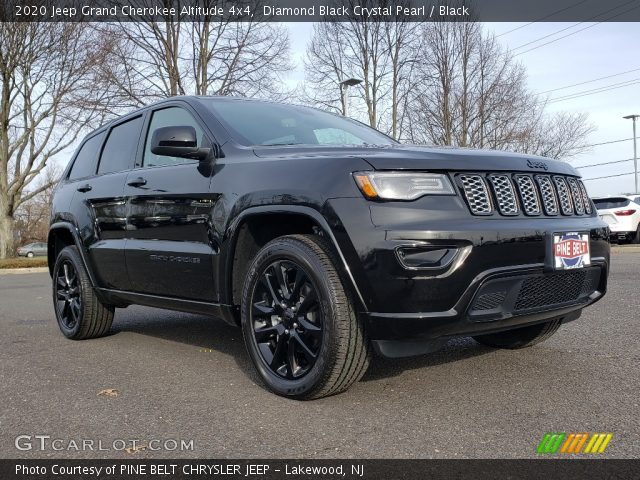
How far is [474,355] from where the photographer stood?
3.86m

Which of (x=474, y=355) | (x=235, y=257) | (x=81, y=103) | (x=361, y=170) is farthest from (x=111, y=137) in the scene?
(x=81, y=103)

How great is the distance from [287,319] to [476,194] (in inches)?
44.3

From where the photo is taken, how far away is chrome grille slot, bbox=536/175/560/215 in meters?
3.09

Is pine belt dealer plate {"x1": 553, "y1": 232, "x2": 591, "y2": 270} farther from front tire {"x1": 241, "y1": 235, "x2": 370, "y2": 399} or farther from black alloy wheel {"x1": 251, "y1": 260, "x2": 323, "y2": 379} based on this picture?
black alloy wheel {"x1": 251, "y1": 260, "x2": 323, "y2": 379}

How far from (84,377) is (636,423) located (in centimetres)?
302

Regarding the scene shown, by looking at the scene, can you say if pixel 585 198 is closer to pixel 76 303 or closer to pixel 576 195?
pixel 576 195

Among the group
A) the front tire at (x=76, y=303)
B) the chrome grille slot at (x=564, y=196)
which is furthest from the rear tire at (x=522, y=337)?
the front tire at (x=76, y=303)

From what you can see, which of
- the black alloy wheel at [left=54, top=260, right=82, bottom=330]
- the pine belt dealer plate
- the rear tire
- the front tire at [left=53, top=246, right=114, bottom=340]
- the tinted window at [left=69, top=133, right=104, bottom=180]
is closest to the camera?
the pine belt dealer plate

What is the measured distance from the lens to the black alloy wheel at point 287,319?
298cm

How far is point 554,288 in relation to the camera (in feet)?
9.83

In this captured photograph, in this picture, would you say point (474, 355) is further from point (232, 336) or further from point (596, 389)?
point (232, 336)

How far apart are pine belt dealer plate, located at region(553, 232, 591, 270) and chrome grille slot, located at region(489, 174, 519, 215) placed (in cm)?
26

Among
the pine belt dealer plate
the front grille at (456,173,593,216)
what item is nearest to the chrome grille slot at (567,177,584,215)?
the front grille at (456,173,593,216)

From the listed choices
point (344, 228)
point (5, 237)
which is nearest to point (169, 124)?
point (344, 228)
